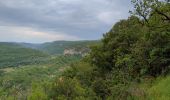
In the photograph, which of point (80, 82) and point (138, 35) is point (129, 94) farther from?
point (80, 82)

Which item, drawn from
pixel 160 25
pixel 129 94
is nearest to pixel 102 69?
pixel 160 25

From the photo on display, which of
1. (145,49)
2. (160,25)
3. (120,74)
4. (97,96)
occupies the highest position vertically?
(160,25)

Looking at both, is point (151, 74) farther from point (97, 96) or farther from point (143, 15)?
point (97, 96)

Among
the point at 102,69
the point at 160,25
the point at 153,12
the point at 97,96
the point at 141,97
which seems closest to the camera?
the point at 141,97

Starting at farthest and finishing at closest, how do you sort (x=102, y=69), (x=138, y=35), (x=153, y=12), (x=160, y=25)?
(x=102, y=69) < (x=138, y=35) < (x=160, y=25) < (x=153, y=12)

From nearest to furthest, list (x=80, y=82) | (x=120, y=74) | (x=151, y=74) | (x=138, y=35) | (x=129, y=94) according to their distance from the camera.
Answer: (x=129, y=94)
(x=151, y=74)
(x=120, y=74)
(x=138, y=35)
(x=80, y=82)

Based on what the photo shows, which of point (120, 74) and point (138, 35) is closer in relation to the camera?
point (120, 74)

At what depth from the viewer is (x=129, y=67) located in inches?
1161

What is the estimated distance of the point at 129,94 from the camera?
728 inches

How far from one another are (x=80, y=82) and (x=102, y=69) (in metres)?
4.95

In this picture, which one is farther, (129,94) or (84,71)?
(84,71)

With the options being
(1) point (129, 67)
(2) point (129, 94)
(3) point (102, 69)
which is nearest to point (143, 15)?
(2) point (129, 94)

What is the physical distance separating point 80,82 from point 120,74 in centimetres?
1772

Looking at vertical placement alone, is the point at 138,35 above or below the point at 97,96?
above
